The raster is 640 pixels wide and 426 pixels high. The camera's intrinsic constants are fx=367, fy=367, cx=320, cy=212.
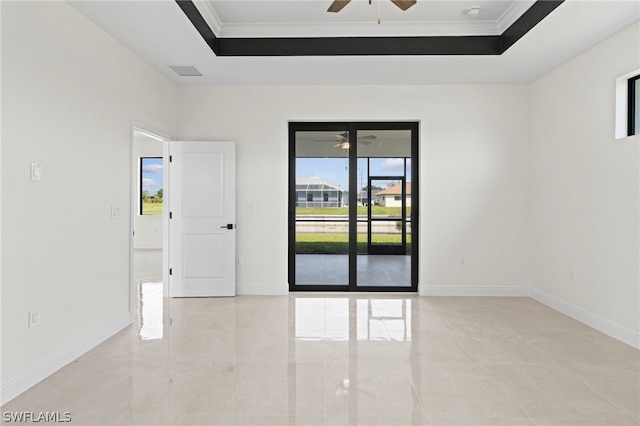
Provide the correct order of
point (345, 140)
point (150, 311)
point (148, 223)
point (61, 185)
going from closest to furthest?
point (61, 185) → point (150, 311) → point (345, 140) → point (148, 223)

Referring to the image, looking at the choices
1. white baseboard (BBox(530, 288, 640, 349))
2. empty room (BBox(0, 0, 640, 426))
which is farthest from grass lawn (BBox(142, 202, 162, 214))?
white baseboard (BBox(530, 288, 640, 349))

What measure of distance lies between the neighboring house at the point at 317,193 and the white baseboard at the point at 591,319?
2801 millimetres

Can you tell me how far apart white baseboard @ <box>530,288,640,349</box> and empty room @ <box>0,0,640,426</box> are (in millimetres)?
23

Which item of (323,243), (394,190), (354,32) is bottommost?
(323,243)

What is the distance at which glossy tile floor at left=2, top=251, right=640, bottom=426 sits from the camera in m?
2.17

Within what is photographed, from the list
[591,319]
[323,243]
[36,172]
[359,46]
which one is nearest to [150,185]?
[323,243]

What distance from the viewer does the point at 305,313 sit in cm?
413

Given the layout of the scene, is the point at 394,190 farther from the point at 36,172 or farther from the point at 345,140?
the point at 36,172

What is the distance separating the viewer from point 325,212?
513 centimetres

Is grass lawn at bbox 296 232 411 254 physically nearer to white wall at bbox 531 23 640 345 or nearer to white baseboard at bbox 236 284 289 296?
white baseboard at bbox 236 284 289 296

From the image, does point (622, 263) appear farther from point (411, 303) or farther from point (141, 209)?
point (141, 209)

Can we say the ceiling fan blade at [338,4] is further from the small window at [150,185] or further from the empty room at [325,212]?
the small window at [150,185]

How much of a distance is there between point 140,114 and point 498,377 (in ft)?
13.7

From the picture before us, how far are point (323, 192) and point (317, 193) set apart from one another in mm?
85
